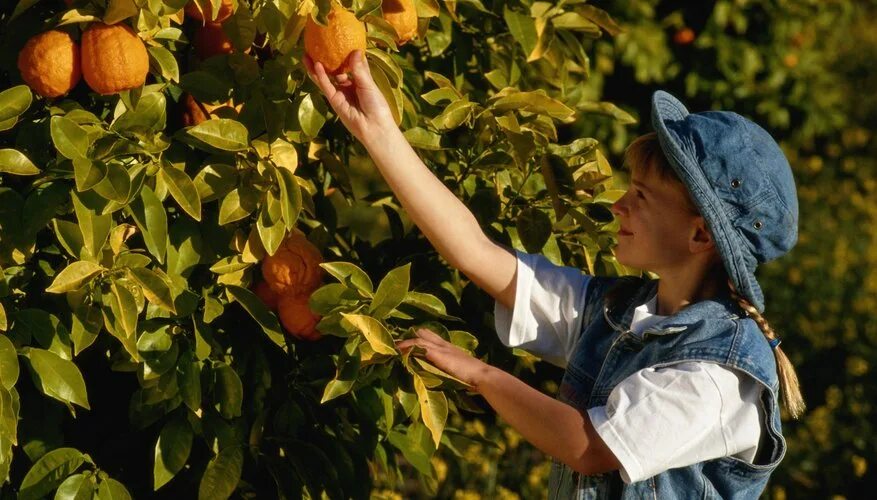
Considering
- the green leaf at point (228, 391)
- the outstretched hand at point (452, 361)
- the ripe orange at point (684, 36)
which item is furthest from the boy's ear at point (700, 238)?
the ripe orange at point (684, 36)

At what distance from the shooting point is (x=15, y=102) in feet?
4.76

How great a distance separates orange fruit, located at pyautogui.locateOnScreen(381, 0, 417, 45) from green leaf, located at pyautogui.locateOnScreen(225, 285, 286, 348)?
1.41 ft

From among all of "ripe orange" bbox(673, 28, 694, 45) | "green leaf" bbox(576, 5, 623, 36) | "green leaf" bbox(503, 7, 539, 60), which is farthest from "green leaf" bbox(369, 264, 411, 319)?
"ripe orange" bbox(673, 28, 694, 45)

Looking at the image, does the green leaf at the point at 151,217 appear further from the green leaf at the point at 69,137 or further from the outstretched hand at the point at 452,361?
the outstretched hand at the point at 452,361

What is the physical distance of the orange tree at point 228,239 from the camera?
58.1 inches

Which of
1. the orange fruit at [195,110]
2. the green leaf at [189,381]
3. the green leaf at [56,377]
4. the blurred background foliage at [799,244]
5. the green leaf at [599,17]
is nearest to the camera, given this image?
the green leaf at [56,377]

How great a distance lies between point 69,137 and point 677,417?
85cm

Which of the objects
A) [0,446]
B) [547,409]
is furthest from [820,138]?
[0,446]

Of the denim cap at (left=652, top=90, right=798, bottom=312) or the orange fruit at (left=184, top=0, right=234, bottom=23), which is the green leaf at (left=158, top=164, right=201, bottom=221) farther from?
the denim cap at (left=652, top=90, right=798, bottom=312)

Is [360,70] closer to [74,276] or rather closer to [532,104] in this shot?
[532,104]

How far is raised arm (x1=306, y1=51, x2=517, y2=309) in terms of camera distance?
1583 millimetres

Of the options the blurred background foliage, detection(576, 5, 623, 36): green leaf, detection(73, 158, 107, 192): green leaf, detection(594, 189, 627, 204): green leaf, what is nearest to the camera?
detection(73, 158, 107, 192): green leaf

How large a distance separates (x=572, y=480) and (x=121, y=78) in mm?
864

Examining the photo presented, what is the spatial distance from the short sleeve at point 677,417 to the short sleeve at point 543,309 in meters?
0.29
